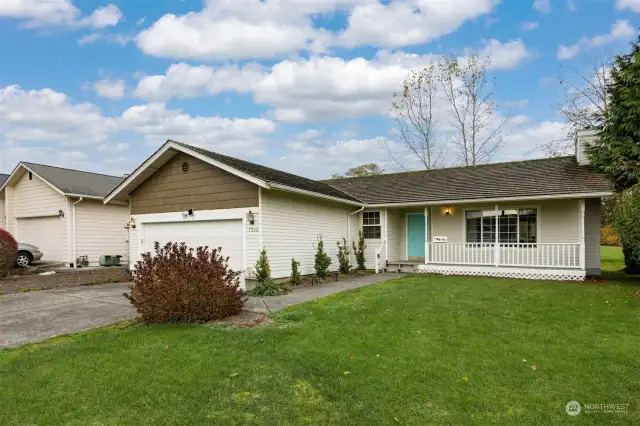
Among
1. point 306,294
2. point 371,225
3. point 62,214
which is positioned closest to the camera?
point 306,294

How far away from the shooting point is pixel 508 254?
13.4 m

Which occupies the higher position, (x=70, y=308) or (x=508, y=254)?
(x=508, y=254)

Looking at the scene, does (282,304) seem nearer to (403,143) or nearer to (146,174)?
(146,174)

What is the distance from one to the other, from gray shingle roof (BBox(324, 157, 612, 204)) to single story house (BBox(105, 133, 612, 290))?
0.14 ft

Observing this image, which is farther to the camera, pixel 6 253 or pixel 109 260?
Result: pixel 109 260

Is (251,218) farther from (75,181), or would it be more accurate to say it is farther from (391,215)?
(75,181)

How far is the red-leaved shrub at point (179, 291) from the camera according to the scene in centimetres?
643

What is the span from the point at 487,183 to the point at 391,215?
3780mm

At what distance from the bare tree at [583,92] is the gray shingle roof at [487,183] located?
10629 millimetres

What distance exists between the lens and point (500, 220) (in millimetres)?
14344

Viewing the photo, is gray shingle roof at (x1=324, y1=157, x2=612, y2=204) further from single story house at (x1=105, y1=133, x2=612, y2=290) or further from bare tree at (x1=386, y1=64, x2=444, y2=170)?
bare tree at (x1=386, y1=64, x2=444, y2=170)

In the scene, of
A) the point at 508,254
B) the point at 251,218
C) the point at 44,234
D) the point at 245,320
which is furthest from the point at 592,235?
the point at 44,234

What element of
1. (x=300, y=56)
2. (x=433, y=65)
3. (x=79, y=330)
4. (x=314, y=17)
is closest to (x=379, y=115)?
(x=433, y=65)

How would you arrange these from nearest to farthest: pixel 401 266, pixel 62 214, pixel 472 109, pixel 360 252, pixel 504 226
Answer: pixel 504 226 < pixel 401 266 < pixel 360 252 < pixel 62 214 < pixel 472 109
